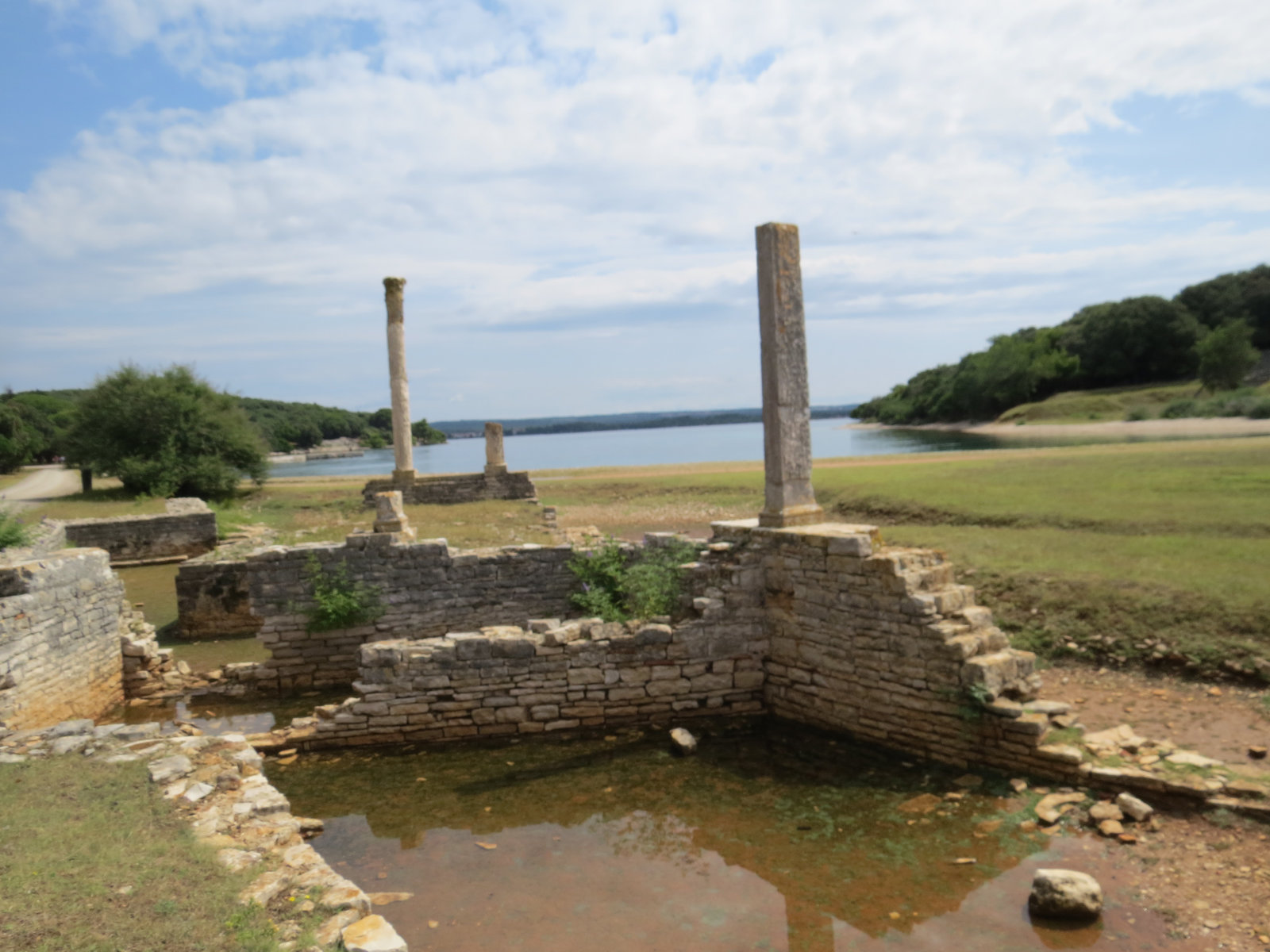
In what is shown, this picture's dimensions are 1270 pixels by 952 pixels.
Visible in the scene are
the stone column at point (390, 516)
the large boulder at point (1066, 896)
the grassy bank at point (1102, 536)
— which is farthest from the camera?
the stone column at point (390, 516)

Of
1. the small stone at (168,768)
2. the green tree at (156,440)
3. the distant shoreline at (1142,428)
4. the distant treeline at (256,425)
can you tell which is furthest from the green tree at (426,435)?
the small stone at (168,768)

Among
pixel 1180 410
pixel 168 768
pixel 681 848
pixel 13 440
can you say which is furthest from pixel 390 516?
pixel 1180 410

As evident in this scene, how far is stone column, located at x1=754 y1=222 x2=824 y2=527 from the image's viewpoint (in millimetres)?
9336

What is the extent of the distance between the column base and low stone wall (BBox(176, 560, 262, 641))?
931cm

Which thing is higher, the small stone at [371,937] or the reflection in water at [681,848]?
the small stone at [371,937]


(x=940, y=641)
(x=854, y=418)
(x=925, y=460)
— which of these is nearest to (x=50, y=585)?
(x=940, y=641)

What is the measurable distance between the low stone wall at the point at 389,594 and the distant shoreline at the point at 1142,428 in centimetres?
3435

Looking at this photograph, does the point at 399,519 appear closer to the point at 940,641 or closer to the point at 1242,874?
the point at 940,641

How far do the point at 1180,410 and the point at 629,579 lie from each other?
5901 centimetres

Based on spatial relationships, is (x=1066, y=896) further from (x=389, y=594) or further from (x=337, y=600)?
(x=337, y=600)

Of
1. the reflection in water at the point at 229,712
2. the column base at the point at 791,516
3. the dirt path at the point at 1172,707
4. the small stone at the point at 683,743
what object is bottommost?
the reflection in water at the point at 229,712

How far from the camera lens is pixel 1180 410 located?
56094 mm

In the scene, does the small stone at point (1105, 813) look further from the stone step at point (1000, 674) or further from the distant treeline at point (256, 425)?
the distant treeline at point (256, 425)

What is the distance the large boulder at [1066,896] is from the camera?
16.6 feet
